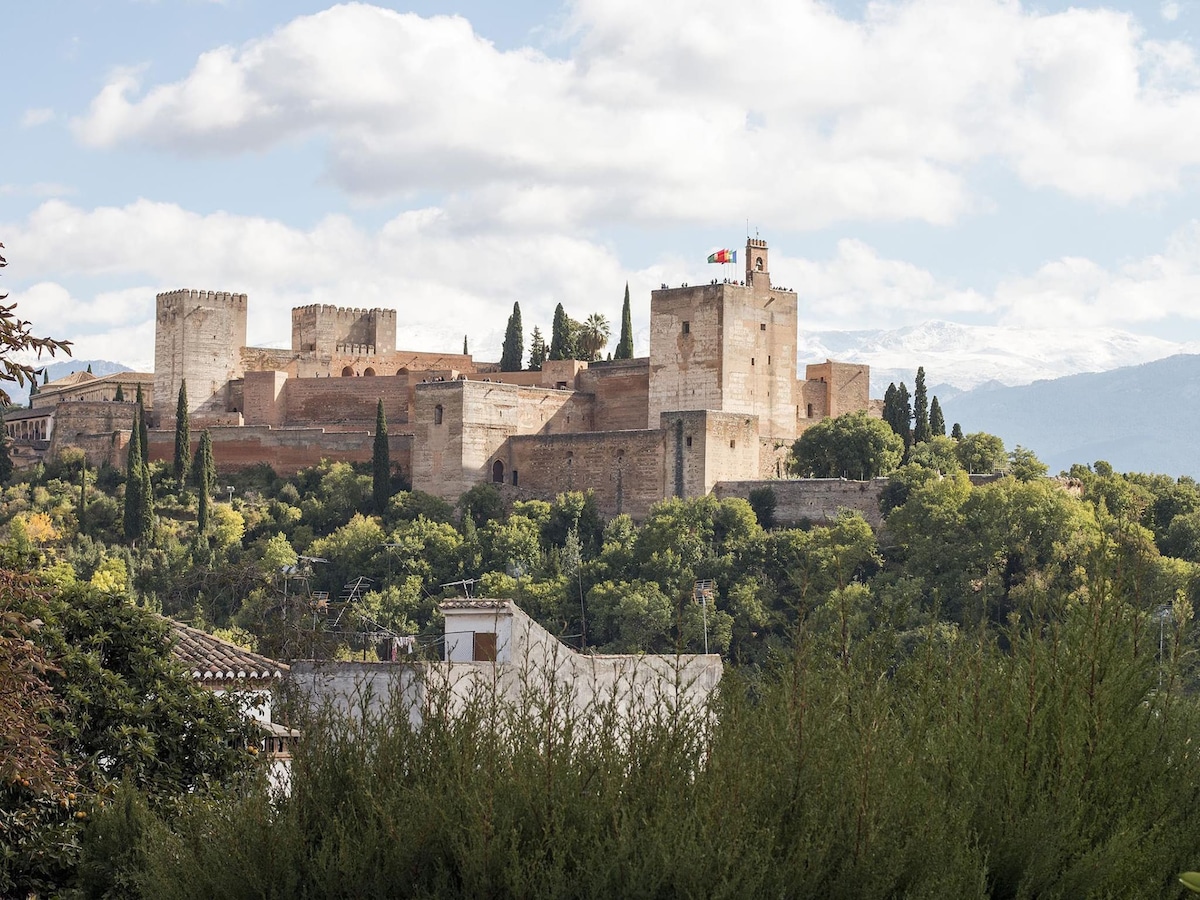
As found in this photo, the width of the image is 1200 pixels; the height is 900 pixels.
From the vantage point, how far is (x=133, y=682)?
15008 millimetres

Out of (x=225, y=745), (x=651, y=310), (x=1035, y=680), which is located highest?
(x=651, y=310)

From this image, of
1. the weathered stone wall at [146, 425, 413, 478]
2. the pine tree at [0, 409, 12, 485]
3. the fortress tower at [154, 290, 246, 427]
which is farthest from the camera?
the fortress tower at [154, 290, 246, 427]

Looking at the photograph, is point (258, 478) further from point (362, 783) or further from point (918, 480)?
point (362, 783)

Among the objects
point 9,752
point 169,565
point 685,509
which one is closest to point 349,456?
point 169,565

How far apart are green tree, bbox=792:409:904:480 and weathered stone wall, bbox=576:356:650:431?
4.99 metres

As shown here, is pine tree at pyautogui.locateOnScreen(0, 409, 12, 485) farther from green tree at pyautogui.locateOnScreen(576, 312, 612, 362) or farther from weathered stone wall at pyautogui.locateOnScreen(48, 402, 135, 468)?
green tree at pyautogui.locateOnScreen(576, 312, 612, 362)

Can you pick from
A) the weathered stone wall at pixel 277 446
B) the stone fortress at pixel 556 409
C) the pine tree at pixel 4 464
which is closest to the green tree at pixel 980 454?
the stone fortress at pixel 556 409

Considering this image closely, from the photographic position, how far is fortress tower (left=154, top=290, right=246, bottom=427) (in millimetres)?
60438

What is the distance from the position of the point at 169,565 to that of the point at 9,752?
39853 mm

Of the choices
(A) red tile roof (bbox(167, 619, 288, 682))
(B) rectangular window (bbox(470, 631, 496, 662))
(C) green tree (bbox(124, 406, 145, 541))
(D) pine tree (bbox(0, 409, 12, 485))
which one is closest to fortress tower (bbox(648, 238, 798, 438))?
(C) green tree (bbox(124, 406, 145, 541))

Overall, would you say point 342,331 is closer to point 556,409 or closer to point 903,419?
point 556,409

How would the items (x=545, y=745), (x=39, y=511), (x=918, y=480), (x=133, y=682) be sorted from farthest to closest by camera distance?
(x=39, y=511), (x=918, y=480), (x=133, y=682), (x=545, y=745)

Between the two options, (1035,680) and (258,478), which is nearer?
(1035,680)

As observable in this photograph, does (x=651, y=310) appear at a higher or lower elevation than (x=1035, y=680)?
higher
